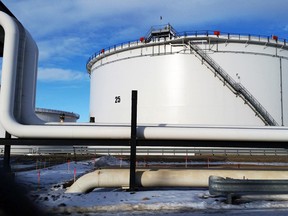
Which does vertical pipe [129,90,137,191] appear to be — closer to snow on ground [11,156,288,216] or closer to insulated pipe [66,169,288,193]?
insulated pipe [66,169,288,193]

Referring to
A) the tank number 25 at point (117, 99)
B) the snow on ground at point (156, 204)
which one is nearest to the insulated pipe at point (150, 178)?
the snow on ground at point (156, 204)

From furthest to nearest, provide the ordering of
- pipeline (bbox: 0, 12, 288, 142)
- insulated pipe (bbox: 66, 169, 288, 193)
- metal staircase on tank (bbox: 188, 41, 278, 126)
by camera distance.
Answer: metal staircase on tank (bbox: 188, 41, 278, 126)
pipeline (bbox: 0, 12, 288, 142)
insulated pipe (bbox: 66, 169, 288, 193)

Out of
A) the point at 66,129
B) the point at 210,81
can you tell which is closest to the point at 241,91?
the point at 210,81

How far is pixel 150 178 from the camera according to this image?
396 inches

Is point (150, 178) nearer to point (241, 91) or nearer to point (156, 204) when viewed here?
point (156, 204)

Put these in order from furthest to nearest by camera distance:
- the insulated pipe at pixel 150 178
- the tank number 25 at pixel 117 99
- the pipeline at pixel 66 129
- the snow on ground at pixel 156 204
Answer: the tank number 25 at pixel 117 99 < the pipeline at pixel 66 129 < the insulated pipe at pixel 150 178 < the snow on ground at pixel 156 204

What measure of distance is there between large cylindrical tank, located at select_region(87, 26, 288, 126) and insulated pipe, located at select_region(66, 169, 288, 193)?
65.5 feet


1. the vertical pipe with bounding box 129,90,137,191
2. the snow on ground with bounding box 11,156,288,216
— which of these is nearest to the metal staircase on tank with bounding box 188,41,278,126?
the vertical pipe with bounding box 129,90,137,191

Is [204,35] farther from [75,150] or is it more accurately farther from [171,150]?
[75,150]

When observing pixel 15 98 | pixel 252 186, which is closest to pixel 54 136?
pixel 15 98

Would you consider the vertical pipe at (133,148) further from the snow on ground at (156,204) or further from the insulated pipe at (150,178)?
the snow on ground at (156,204)

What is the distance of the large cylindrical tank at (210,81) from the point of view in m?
30.5

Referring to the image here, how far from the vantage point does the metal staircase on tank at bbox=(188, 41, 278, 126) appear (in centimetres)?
3045

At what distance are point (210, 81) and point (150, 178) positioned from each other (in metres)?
22.3
